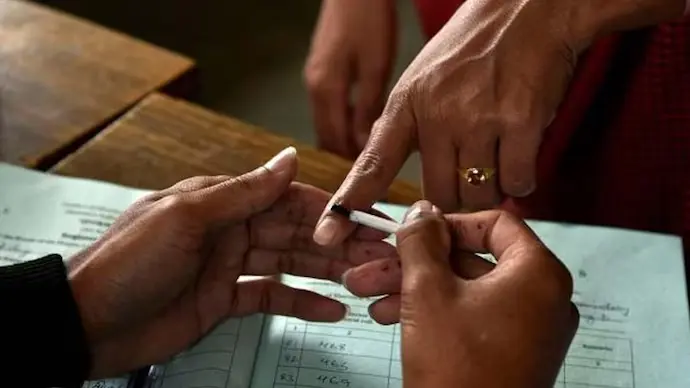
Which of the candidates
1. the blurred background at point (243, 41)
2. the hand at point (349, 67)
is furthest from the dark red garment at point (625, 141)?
the blurred background at point (243, 41)

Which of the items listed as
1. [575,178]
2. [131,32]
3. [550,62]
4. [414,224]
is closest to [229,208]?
[414,224]

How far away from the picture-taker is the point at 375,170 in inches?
25.6

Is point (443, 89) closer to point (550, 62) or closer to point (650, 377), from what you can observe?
point (550, 62)

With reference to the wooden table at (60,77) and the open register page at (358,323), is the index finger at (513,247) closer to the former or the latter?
the open register page at (358,323)

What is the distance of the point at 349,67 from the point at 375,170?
27cm

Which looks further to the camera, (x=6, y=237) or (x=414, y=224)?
(x=6, y=237)

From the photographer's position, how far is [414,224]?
22.2 inches

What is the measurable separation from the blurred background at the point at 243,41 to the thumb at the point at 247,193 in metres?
1.01

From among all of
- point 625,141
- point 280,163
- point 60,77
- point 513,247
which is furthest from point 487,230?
point 60,77

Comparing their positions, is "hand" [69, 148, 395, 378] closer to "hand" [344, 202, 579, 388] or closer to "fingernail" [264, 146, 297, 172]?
"fingernail" [264, 146, 297, 172]

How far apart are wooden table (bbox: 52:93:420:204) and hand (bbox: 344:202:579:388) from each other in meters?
0.21

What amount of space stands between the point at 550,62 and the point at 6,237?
0.42m

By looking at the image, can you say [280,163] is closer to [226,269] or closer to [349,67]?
[226,269]

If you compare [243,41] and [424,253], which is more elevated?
[424,253]
